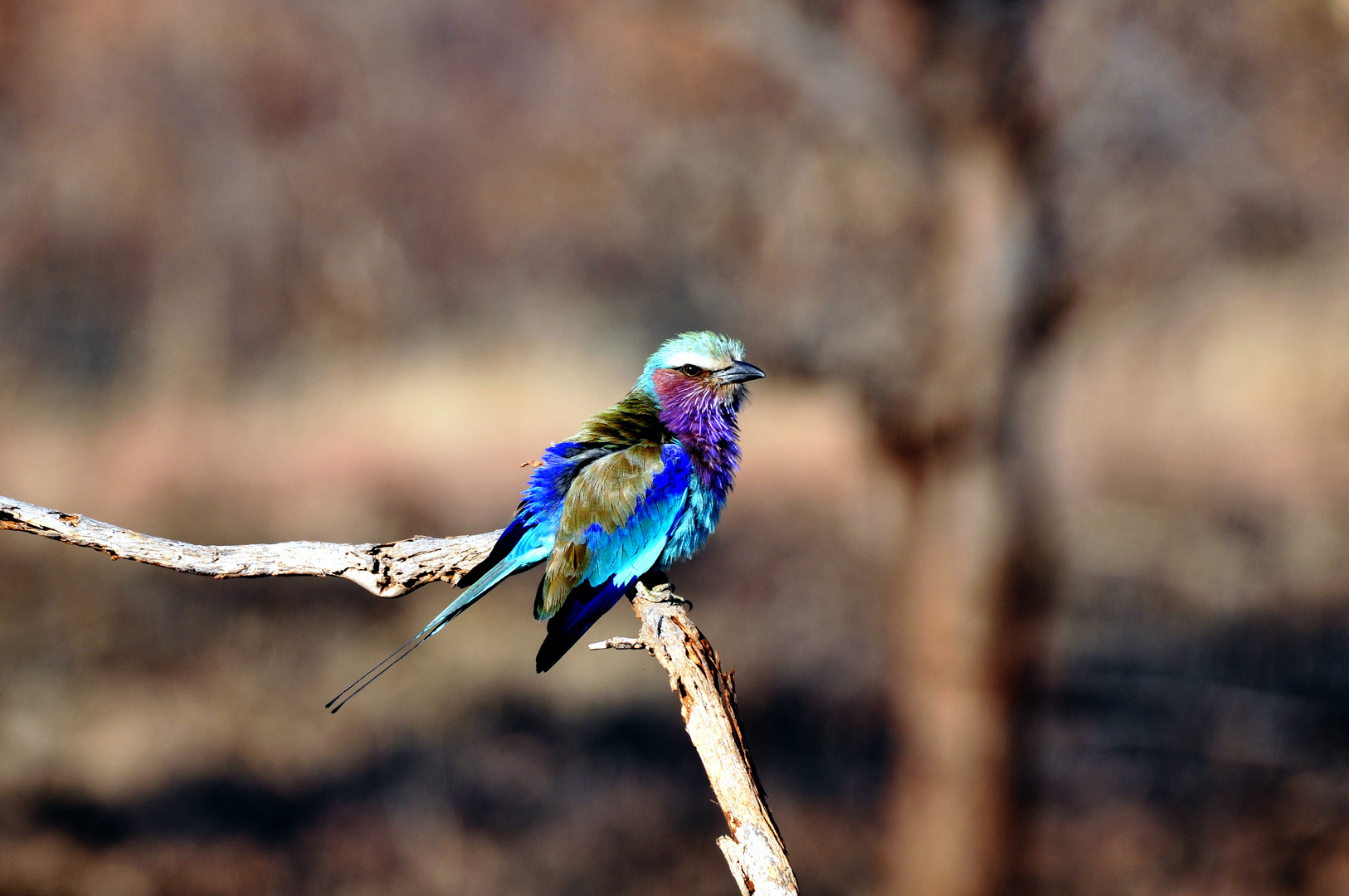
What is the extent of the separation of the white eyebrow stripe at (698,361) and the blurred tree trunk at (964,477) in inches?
38.2

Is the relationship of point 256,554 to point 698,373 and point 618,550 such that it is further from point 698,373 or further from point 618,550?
point 698,373

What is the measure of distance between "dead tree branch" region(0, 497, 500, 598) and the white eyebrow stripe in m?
0.65

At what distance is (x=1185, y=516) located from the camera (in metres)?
5.16

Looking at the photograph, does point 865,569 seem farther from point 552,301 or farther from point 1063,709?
point 552,301

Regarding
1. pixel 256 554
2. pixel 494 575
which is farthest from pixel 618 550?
pixel 256 554

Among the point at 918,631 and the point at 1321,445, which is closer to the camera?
the point at 918,631

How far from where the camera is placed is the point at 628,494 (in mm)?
2016

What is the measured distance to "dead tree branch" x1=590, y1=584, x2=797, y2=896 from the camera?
1.50 m

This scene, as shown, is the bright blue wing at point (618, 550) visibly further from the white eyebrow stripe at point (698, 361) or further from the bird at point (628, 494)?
the white eyebrow stripe at point (698, 361)

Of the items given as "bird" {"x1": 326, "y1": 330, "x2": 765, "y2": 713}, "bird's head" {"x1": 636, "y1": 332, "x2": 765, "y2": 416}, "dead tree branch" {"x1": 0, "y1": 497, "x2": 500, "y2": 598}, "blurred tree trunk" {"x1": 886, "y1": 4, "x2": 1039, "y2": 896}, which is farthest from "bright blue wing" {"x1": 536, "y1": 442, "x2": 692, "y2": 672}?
"blurred tree trunk" {"x1": 886, "y1": 4, "x2": 1039, "y2": 896}

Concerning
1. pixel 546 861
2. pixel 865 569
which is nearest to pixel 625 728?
pixel 546 861

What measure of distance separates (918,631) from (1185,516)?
2.86 meters

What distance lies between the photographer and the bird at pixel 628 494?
1.93 m

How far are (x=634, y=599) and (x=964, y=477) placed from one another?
1.33m
